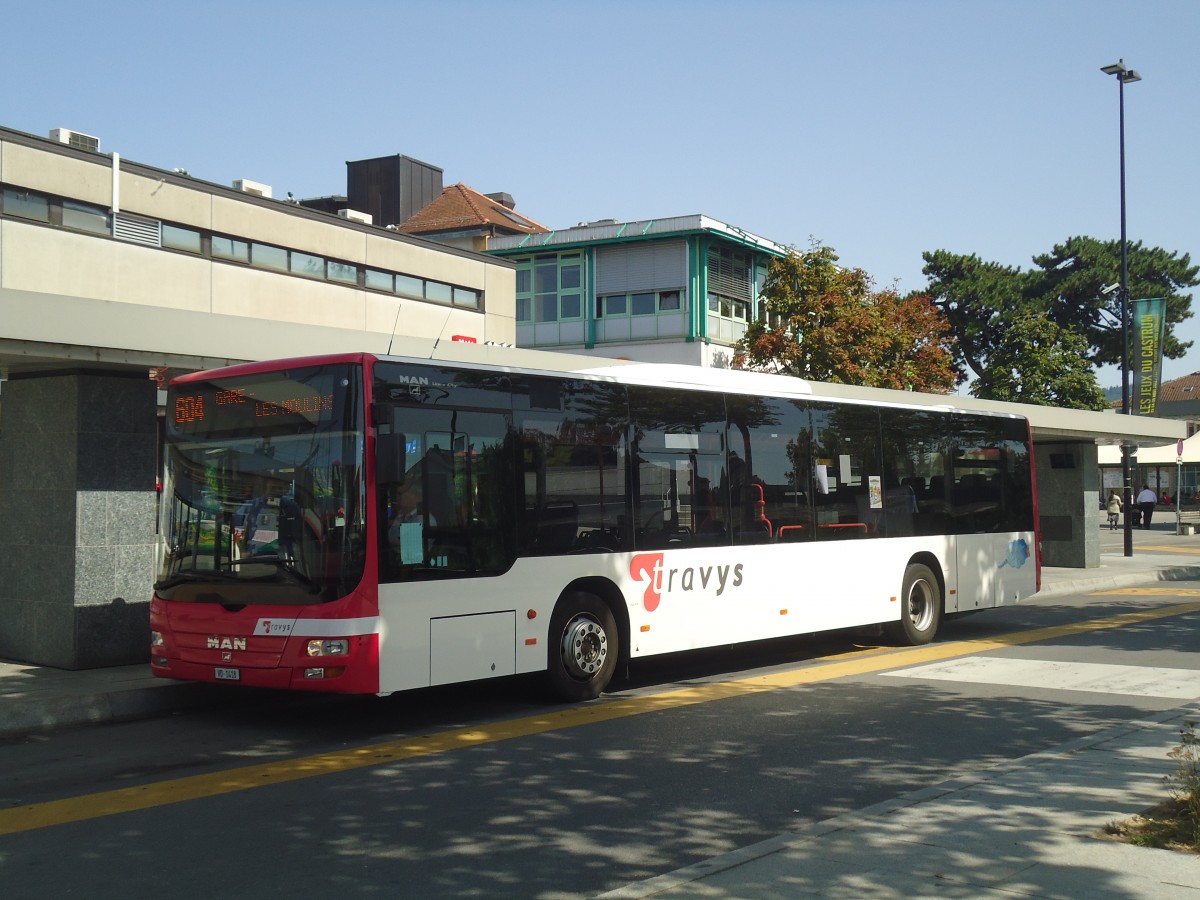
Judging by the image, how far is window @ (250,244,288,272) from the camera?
124 ft

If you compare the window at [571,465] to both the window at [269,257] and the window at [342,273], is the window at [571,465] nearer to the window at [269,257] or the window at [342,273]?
the window at [269,257]

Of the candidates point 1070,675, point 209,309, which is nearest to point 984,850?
point 1070,675

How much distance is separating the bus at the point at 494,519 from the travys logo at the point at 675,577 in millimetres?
22

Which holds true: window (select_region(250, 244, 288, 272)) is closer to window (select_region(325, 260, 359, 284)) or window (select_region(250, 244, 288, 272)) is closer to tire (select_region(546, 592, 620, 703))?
window (select_region(325, 260, 359, 284))

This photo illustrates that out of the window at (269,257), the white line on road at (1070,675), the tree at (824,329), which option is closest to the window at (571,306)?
the tree at (824,329)

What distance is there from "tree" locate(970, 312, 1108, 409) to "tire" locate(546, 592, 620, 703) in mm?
48229

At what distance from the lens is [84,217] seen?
32781mm

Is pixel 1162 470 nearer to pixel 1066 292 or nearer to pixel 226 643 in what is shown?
pixel 1066 292

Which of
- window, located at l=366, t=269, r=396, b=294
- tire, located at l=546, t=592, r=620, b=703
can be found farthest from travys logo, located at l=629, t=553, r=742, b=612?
window, located at l=366, t=269, r=396, b=294

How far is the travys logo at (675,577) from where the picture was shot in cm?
1152

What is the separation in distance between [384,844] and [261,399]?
441 cm

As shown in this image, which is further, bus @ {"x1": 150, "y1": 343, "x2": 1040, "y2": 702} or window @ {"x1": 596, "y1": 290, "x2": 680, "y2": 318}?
window @ {"x1": 596, "y1": 290, "x2": 680, "y2": 318}

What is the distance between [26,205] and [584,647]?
2619 centimetres

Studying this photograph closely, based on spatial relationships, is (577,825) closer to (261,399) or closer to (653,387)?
(261,399)
